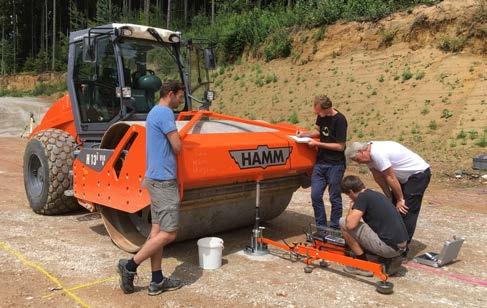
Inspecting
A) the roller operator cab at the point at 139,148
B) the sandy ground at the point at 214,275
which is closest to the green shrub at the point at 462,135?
the sandy ground at the point at 214,275

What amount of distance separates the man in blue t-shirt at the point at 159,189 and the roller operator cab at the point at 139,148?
238 mm

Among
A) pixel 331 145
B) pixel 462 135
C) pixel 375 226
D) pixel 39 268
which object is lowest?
pixel 39 268

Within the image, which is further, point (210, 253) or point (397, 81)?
point (397, 81)

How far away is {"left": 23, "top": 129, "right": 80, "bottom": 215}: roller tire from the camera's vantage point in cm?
683

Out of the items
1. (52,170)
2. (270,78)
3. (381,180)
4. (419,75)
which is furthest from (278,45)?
(381,180)

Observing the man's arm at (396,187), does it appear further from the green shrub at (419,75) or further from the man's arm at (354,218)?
the green shrub at (419,75)

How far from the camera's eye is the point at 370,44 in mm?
20219

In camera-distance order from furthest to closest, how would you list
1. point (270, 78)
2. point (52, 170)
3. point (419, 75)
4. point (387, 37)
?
1. point (270, 78)
2. point (387, 37)
3. point (419, 75)
4. point (52, 170)

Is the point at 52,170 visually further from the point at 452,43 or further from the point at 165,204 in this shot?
the point at 452,43

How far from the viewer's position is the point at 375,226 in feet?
15.9

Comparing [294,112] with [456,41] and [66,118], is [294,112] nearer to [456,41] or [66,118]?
[456,41]

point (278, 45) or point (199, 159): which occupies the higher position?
point (278, 45)

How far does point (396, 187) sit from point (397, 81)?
1333cm

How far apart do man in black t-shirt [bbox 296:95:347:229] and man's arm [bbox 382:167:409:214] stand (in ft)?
1.82
